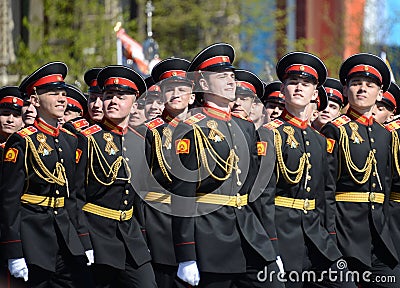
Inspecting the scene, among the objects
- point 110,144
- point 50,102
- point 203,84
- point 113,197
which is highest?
point 203,84

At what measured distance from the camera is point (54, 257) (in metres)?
8.47

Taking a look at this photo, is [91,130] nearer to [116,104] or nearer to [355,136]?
[116,104]

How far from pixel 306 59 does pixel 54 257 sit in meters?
2.49

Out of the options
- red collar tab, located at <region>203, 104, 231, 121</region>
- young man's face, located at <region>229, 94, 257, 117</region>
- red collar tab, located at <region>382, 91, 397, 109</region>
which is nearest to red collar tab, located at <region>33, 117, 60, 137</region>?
red collar tab, located at <region>203, 104, 231, 121</region>

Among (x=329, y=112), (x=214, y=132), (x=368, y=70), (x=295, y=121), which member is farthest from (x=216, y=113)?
(x=329, y=112)

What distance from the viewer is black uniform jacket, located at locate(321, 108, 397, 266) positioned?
9.13 m

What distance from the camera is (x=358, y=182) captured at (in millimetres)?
9156

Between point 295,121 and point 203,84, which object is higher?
Result: point 203,84

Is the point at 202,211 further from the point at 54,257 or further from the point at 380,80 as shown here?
the point at 380,80

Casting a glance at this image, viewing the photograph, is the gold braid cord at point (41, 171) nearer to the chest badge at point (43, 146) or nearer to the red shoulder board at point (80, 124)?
the chest badge at point (43, 146)

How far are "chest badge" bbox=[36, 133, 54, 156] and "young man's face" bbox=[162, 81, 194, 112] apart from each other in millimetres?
1427

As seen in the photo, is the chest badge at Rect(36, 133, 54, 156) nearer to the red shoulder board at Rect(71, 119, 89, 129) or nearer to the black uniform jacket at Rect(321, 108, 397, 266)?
the red shoulder board at Rect(71, 119, 89, 129)

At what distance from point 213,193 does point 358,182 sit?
68.2 inches

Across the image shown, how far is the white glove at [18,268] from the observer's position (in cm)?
810
